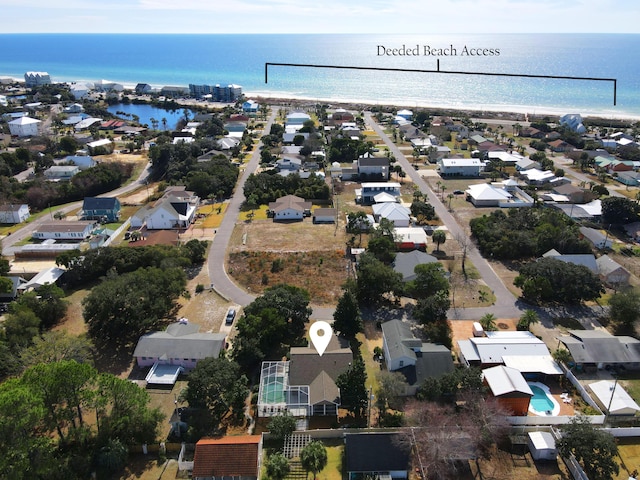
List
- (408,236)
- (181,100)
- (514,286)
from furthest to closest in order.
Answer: (181,100)
(408,236)
(514,286)

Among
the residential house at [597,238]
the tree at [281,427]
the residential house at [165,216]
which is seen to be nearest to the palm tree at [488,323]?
the tree at [281,427]

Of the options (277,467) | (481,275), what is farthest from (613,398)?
(277,467)

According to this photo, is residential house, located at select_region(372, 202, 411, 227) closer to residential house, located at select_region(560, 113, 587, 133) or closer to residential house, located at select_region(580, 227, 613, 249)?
residential house, located at select_region(580, 227, 613, 249)

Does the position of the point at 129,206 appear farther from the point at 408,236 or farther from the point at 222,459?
the point at 222,459

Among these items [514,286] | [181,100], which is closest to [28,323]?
[514,286]

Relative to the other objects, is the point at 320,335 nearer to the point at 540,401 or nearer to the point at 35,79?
the point at 540,401

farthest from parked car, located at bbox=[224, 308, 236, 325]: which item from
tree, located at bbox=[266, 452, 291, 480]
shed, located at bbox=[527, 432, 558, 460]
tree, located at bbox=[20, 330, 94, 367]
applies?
shed, located at bbox=[527, 432, 558, 460]

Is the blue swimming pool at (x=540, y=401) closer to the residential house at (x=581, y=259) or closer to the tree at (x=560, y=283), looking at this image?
the tree at (x=560, y=283)
